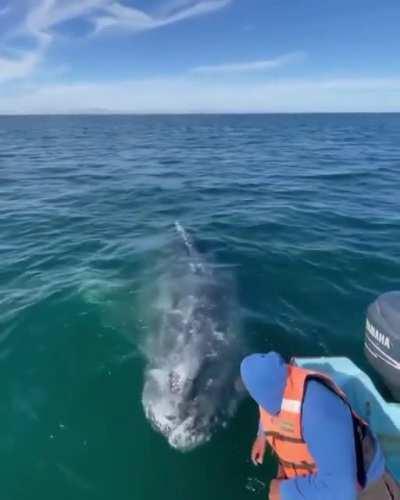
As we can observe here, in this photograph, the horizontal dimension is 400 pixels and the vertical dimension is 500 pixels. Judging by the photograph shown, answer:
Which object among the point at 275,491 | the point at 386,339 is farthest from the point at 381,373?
the point at 275,491

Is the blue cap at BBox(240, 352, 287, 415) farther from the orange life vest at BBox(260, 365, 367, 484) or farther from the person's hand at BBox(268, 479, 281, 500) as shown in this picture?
the person's hand at BBox(268, 479, 281, 500)

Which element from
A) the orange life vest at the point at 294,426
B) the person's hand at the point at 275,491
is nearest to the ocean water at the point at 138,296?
the person's hand at the point at 275,491

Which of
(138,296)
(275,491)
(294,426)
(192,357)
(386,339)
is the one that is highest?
(294,426)

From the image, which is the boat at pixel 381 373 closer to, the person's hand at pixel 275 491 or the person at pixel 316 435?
the person at pixel 316 435

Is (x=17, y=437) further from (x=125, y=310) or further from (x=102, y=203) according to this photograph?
(x=102, y=203)

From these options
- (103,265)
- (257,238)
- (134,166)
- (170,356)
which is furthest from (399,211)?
(134,166)

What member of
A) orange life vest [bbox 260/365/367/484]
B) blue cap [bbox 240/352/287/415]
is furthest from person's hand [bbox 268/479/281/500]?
blue cap [bbox 240/352/287/415]

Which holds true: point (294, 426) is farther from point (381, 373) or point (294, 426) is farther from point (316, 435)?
point (381, 373)
